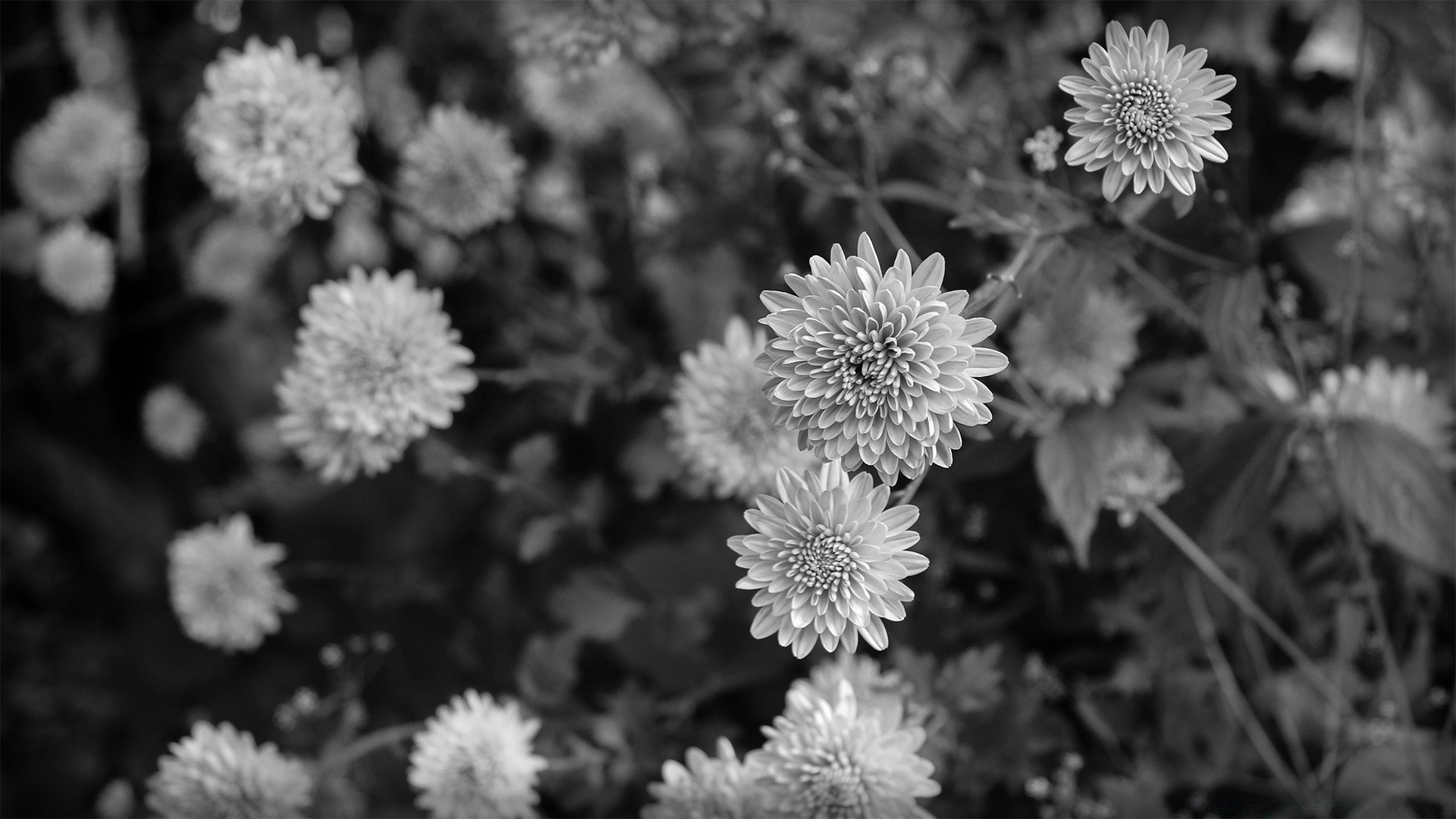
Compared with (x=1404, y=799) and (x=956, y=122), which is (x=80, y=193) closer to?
(x=956, y=122)

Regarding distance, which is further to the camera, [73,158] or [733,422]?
[73,158]

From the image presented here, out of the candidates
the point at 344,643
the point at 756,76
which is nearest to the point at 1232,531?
the point at 756,76

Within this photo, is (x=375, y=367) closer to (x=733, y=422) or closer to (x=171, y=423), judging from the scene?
(x=733, y=422)

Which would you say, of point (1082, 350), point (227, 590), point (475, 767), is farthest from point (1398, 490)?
point (227, 590)

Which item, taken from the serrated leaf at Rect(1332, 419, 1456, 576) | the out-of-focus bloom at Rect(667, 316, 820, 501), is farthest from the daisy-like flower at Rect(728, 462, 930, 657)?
the serrated leaf at Rect(1332, 419, 1456, 576)

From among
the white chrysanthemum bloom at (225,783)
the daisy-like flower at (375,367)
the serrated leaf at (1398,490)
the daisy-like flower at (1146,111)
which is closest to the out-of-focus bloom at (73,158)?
the daisy-like flower at (375,367)

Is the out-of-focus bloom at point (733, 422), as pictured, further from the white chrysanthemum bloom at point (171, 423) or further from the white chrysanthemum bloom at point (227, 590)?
the white chrysanthemum bloom at point (171, 423)

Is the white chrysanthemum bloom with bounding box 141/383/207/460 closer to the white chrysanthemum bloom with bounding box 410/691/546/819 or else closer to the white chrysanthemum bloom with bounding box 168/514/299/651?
the white chrysanthemum bloom with bounding box 168/514/299/651
